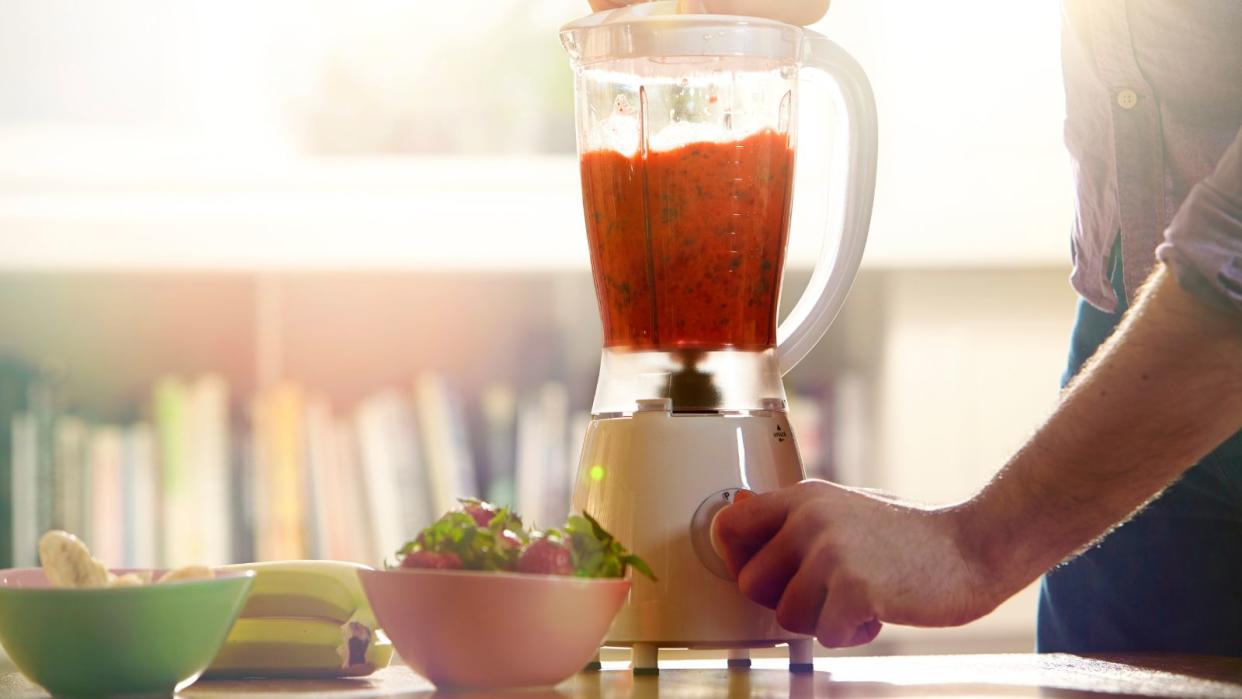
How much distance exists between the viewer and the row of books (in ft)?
6.74

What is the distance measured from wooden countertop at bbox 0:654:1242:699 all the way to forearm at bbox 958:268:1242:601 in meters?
0.07

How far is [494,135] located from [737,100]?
1.30 metres

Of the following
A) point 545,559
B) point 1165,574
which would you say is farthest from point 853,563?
point 1165,574

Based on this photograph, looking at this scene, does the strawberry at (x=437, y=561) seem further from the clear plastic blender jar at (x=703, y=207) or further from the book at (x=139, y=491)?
the book at (x=139, y=491)

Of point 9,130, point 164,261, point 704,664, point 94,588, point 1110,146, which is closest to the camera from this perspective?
point 94,588

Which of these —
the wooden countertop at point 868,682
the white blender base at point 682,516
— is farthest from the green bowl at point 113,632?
the white blender base at point 682,516

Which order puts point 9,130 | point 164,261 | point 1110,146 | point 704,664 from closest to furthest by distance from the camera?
1. point 704,664
2. point 1110,146
3. point 164,261
4. point 9,130

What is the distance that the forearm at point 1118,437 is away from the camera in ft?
2.48

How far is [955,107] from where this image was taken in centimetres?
216

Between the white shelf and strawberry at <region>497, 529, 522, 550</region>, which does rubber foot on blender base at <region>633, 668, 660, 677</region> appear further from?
the white shelf

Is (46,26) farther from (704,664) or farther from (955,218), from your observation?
(704,664)

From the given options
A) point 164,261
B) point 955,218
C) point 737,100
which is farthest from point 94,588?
point 955,218

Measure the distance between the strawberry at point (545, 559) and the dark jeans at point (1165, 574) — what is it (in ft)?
2.03

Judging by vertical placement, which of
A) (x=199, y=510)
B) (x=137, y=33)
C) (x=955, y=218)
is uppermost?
(x=137, y=33)
